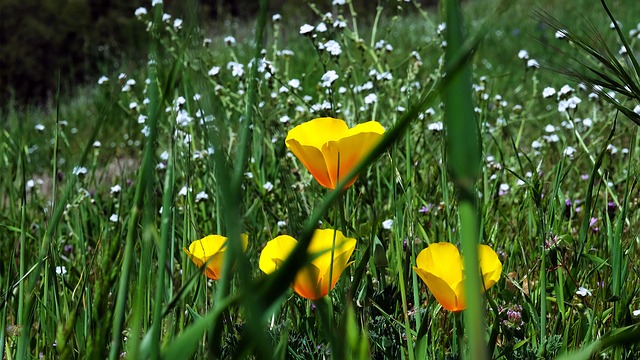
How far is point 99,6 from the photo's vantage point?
958 cm

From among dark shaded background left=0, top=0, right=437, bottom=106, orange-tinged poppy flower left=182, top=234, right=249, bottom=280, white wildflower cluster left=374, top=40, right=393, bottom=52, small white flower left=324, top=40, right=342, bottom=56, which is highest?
dark shaded background left=0, top=0, right=437, bottom=106

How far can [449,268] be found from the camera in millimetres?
896

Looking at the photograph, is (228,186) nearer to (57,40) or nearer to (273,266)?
(273,266)

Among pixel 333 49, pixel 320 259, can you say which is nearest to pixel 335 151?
pixel 320 259

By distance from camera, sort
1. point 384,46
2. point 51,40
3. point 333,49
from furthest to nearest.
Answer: point 51,40, point 384,46, point 333,49

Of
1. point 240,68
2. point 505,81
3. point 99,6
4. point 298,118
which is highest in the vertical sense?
point 99,6

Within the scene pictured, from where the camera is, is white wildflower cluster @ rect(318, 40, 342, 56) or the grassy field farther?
white wildflower cluster @ rect(318, 40, 342, 56)

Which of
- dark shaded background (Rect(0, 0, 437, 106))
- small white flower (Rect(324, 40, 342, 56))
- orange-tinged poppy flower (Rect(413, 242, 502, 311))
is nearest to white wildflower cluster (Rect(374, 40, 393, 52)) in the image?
small white flower (Rect(324, 40, 342, 56))

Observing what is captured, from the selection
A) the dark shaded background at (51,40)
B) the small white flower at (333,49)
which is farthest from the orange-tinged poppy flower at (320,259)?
the dark shaded background at (51,40)

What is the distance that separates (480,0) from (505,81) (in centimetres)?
789

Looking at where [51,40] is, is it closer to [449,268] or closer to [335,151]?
[335,151]

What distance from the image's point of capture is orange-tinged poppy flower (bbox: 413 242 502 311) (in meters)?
0.86

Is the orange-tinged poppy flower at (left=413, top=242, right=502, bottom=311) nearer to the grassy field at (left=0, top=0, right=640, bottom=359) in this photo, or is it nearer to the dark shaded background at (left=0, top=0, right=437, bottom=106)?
the grassy field at (left=0, top=0, right=640, bottom=359)

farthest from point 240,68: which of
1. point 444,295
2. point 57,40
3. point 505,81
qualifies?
point 57,40
